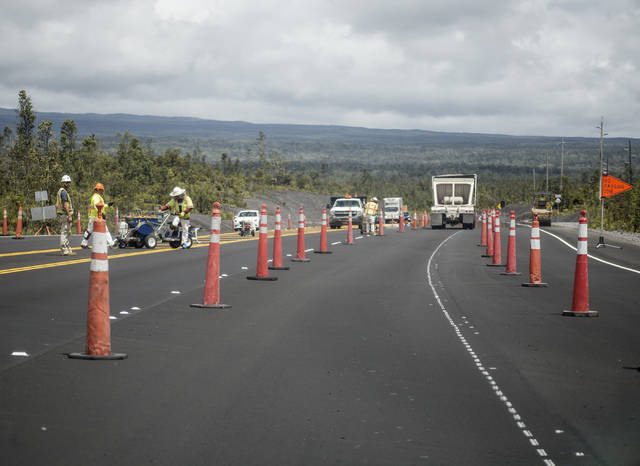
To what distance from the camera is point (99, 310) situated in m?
7.73

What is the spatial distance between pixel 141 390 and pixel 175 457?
5.71ft

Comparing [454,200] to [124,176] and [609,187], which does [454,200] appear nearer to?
[609,187]

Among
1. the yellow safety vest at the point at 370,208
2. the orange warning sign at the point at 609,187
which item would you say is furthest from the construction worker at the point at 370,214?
the orange warning sign at the point at 609,187

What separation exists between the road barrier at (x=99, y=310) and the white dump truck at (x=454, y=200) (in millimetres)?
49751

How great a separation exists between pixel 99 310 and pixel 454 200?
51135 millimetres

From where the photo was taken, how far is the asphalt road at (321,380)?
16.5 feet

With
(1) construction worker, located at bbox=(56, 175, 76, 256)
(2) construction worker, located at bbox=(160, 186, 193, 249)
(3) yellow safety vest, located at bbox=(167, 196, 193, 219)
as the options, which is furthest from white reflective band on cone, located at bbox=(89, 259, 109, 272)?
(3) yellow safety vest, located at bbox=(167, 196, 193, 219)

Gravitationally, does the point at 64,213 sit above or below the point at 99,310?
above

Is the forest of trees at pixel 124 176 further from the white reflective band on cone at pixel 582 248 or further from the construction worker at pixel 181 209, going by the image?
the white reflective band on cone at pixel 582 248

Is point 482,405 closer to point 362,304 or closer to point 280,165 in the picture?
point 362,304

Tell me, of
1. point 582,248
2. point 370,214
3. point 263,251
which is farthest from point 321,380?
point 370,214

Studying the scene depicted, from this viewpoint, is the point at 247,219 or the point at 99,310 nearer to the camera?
the point at 99,310

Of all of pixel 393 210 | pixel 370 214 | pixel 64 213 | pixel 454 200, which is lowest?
pixel 393 210

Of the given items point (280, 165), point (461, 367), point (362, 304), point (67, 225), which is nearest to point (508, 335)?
point (461, 367)
